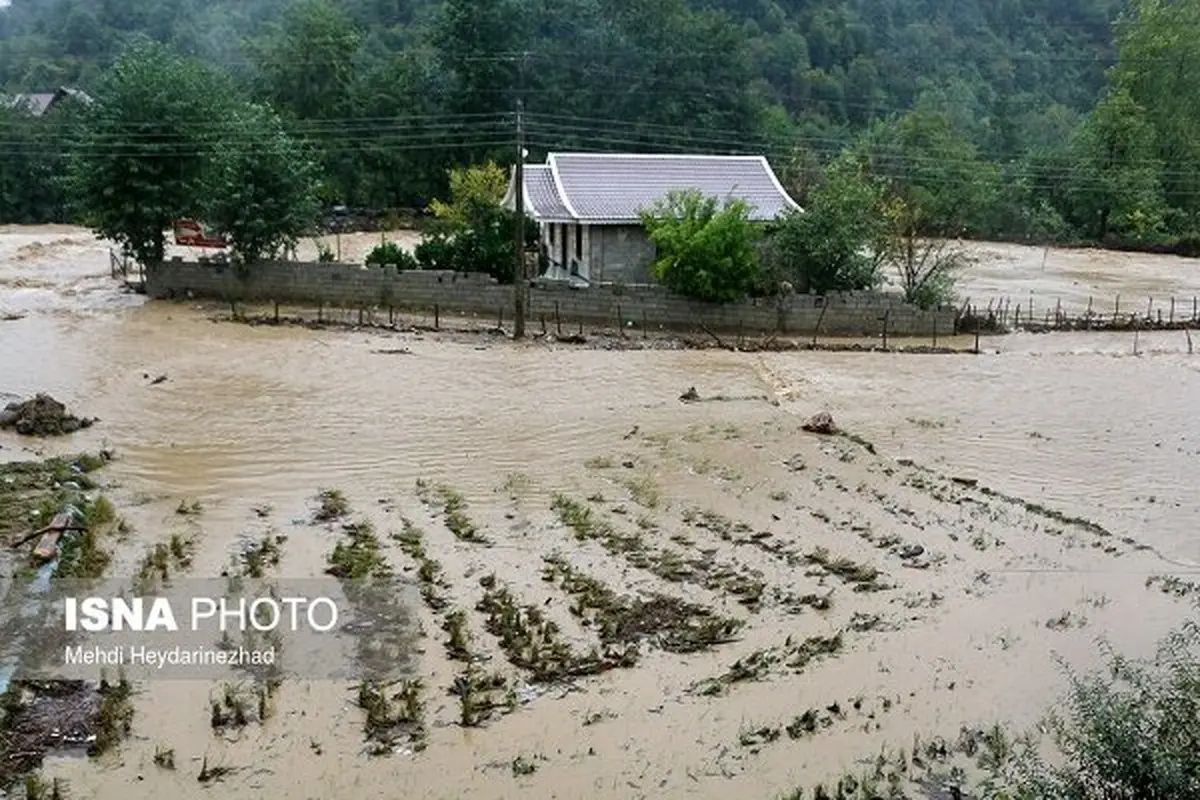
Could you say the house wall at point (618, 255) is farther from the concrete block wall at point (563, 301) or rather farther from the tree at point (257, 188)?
the tree at point (257, 188)

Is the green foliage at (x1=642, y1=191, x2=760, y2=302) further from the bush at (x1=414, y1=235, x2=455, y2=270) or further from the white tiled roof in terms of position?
the bush at (x1=414, y1=235, x2=455, y2=270)

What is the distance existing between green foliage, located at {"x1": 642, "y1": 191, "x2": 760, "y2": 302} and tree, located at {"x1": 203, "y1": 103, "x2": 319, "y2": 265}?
8.80 m

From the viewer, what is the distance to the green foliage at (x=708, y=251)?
24656mm

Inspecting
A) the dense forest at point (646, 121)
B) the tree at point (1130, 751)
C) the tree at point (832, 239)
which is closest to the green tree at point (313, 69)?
the dense forest at point (646, 121)

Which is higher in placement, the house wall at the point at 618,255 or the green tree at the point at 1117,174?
the green tree at the point at 1117,174

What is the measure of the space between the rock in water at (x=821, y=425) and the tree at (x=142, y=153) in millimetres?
17104

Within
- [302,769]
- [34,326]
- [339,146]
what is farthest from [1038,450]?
[339,146]

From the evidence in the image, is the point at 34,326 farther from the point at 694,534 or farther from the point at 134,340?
the point at 694,534

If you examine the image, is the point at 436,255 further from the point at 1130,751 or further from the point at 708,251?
the point at 1130,751

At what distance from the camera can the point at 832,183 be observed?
85.6 feet

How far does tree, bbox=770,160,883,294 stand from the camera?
25562 millimetres

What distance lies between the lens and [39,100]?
55062 mm

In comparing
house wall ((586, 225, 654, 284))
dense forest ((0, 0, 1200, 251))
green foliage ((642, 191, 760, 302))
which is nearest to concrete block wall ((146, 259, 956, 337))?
green foliage ((642, 191, 760, 302))

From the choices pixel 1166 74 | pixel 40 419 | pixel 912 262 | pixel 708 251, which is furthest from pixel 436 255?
pixel 1166 74
